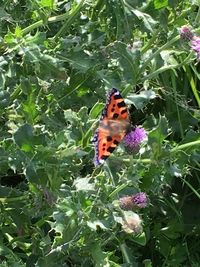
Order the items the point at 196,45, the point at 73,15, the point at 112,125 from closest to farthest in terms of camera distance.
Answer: the point at 112,125
the point at 196,45
the point at 73,15

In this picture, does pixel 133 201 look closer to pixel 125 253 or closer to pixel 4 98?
pixel 125 253

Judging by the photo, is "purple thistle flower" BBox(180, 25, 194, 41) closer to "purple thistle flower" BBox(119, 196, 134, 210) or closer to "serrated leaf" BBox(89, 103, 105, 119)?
"serrated leaf" BBox(89, 103, 105, 119)

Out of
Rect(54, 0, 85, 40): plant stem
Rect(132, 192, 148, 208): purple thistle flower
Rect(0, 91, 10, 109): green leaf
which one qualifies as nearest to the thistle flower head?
Rect(132, 192, 148, 208): purple thistle flower

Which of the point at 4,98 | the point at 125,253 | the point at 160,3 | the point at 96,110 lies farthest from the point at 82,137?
the point at 160,3

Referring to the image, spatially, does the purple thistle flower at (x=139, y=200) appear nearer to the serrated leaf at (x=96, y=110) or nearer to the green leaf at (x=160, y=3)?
the serrated leaf at (x=96, y=110)

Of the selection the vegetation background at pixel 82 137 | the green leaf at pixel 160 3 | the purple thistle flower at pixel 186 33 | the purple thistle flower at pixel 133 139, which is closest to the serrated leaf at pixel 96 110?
the vegetation background at pixel 82 137
